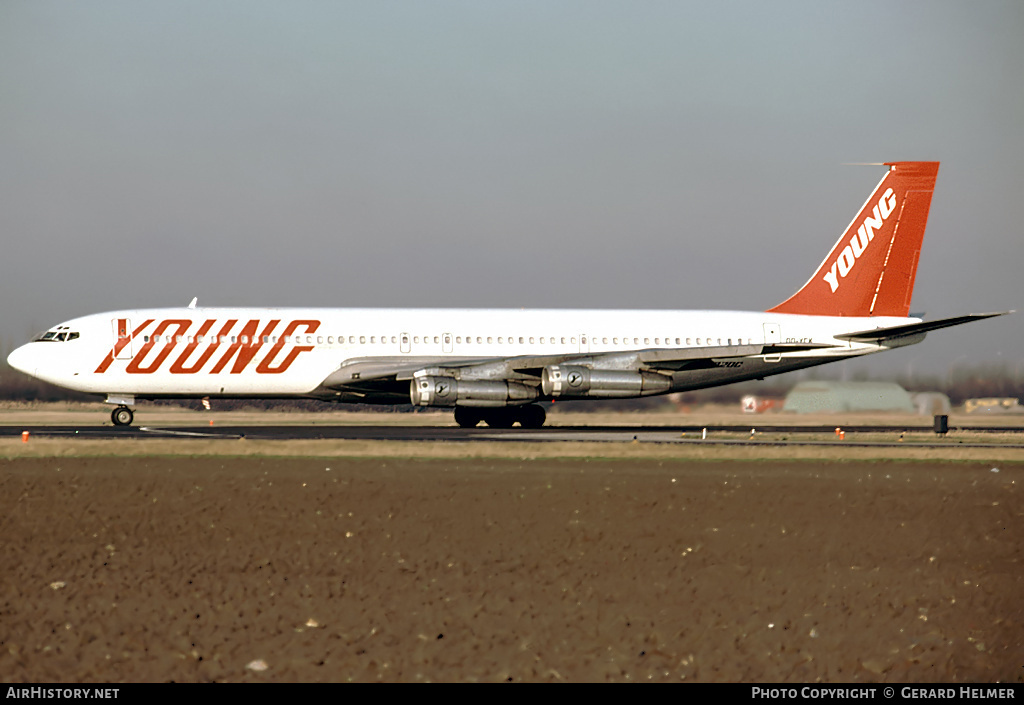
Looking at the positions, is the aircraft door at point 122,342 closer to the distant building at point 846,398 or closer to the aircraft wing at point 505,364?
the aircraft wing at point 505,364

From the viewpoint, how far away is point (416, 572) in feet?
51.8

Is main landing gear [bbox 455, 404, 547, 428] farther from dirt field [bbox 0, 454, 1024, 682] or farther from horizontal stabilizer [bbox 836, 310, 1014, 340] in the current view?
dirt field [bbox 0, 454, 1024, 682]

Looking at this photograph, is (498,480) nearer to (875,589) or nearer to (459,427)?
(875,589)

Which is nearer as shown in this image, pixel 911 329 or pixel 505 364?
pixel 505 364

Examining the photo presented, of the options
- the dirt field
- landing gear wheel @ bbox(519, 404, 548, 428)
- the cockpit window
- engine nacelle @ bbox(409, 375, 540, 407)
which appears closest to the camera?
the dirt field

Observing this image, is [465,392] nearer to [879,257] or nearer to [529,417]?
[529,417]

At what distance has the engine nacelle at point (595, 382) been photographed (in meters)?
43.0

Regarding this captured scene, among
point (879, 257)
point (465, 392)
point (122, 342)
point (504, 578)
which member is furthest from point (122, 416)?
point (879, 257)

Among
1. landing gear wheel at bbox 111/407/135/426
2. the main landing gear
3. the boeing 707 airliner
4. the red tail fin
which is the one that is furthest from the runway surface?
the red tail fin

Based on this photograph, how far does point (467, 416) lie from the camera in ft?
154

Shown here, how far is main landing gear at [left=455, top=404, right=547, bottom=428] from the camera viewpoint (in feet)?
154

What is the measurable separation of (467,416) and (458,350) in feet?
12.6

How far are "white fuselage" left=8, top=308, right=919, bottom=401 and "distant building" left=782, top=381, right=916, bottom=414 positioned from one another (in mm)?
5990

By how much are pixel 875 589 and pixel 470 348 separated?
98.6 feet
